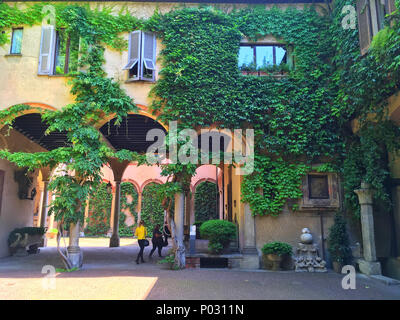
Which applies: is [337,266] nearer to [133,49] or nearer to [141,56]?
[141,56]

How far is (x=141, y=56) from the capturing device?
32.8ft

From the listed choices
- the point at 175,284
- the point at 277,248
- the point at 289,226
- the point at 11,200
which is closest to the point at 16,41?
the point at 11,200

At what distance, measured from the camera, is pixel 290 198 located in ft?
31.5

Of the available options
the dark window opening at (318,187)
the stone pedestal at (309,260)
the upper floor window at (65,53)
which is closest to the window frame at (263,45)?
the dark window opening at (318,187)

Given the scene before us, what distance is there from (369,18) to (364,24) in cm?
21

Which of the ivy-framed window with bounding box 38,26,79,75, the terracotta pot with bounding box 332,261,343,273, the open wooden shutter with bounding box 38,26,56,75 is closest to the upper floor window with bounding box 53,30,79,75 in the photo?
the ivy-framed window with bounding box 38,26,79,75

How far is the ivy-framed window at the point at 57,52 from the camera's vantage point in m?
9.85

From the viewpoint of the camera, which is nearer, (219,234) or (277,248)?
(277,248)

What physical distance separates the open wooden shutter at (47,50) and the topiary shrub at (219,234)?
7.00 m

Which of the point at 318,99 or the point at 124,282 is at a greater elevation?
the point at 318,99

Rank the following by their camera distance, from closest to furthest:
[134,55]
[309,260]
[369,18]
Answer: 1. [369,18]
2. [309,260]
3. [134,55]
